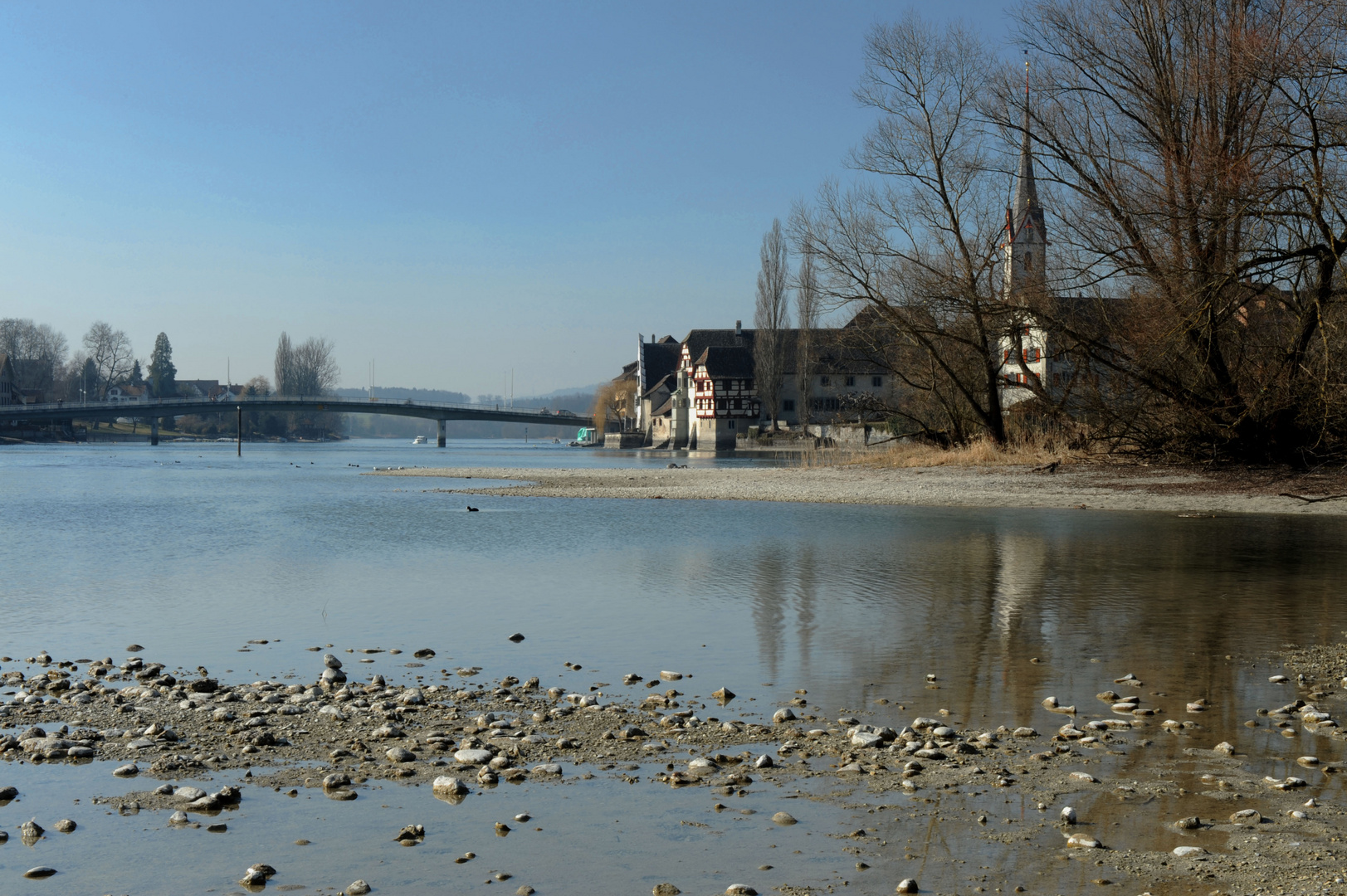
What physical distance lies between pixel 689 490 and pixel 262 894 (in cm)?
3110

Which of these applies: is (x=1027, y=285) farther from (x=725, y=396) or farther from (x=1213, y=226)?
(x=725, y=396)

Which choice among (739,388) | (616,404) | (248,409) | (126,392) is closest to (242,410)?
(248,409)

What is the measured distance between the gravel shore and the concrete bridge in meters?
68.0

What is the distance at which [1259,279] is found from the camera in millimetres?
26312

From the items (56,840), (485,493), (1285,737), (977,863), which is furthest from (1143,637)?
(485,493)

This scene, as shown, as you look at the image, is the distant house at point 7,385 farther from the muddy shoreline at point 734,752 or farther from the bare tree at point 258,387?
the muddy shoreline at point 734,752

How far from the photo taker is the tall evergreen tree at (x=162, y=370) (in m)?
187

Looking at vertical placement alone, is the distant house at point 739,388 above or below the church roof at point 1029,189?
below

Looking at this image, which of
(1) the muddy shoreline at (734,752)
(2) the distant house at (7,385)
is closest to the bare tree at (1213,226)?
(1) the muddy shoreline at (734,752)

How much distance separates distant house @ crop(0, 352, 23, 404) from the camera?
147 meters

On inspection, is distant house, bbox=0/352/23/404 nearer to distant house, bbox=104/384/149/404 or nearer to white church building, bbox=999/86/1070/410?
distant house, bbox=104/384/149/404

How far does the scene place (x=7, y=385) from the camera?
149 m

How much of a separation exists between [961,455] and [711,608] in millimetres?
30589

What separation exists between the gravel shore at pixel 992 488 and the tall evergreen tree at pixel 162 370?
162559 millimetres
